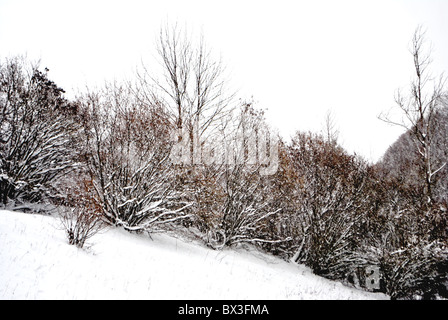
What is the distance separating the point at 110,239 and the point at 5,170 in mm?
5984

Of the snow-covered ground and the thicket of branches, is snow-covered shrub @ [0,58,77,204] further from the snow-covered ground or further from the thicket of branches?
the snow-covered ground

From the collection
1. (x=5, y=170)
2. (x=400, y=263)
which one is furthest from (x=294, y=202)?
(x=5, y=170)

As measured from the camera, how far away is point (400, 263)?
26.9 ft

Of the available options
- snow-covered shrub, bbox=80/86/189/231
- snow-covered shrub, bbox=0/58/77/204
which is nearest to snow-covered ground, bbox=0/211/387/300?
snow-covered shrub, bbox=80/86/189/231

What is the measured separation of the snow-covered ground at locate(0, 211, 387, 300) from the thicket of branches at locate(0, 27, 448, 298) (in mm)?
1769

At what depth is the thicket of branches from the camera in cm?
777

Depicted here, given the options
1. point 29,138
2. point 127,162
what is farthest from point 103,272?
point 29,138

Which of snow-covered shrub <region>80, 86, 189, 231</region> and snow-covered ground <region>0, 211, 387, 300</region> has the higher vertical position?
snow-covered shrub <region>80, 86, 189, 231</region>

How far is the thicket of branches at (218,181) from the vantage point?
7.77 metres

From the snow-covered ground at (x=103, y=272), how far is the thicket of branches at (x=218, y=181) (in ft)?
5.80

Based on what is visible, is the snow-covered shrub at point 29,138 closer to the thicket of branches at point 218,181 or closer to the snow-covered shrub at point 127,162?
the thicket of branches at point 218,181
